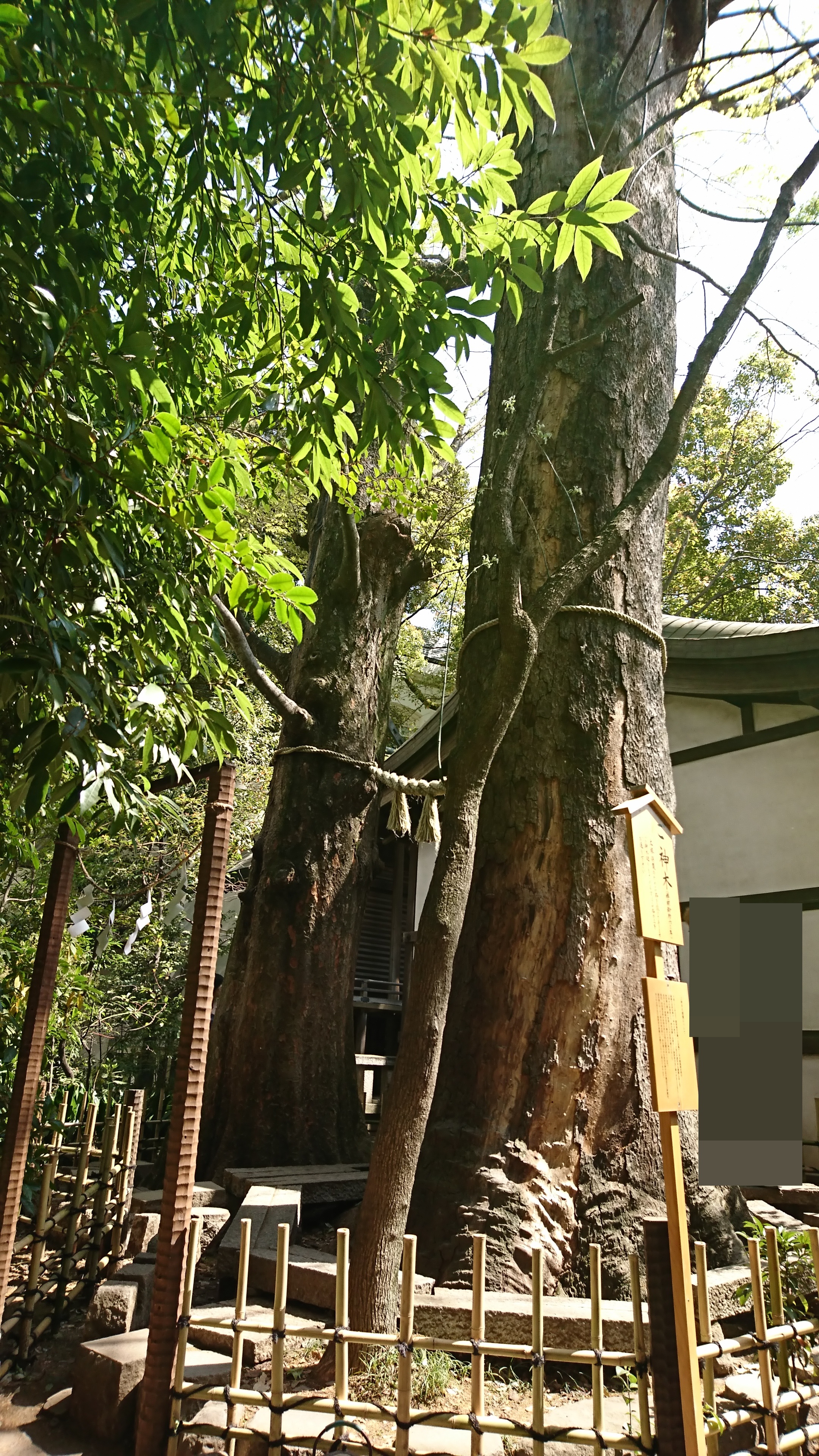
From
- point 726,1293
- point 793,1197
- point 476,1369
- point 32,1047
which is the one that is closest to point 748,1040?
point 726,1293

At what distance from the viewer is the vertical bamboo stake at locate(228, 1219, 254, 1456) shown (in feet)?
8.87

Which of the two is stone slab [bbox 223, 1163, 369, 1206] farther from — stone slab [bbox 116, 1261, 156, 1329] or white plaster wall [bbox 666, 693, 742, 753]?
white plaster wall [bbox 666, 693, 742, 753]

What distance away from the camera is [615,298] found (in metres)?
5.19

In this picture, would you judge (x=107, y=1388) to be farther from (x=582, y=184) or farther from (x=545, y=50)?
(x=545, y=50)

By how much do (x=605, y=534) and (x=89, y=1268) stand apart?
4.59 meters

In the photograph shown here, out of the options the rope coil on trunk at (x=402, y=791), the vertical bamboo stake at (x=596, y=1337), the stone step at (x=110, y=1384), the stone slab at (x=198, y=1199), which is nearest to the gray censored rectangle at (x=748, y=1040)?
the vertical bamboo stake at (x=596, y=1337)

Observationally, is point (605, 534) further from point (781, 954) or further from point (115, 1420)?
point (115, 1420)

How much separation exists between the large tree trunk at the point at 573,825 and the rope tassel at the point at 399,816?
9.77ft

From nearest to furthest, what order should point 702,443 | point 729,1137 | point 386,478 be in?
point 729,1137 < point 386,478 < point 702,443

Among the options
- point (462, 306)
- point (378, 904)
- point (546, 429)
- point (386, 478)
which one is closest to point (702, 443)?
point (378, 904)

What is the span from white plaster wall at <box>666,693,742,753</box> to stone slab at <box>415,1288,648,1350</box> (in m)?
5.11

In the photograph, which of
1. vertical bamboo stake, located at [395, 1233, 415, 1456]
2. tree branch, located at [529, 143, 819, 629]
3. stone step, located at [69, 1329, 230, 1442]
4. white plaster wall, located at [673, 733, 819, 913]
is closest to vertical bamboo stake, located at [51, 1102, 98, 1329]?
stone step, located at [69, 1329, 230, 1442]

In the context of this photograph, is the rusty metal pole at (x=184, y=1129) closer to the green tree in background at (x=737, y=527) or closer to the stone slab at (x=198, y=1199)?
the stone slab at (x=198, y=1199)

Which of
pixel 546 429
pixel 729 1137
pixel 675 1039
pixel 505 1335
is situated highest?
pixel 546 429
